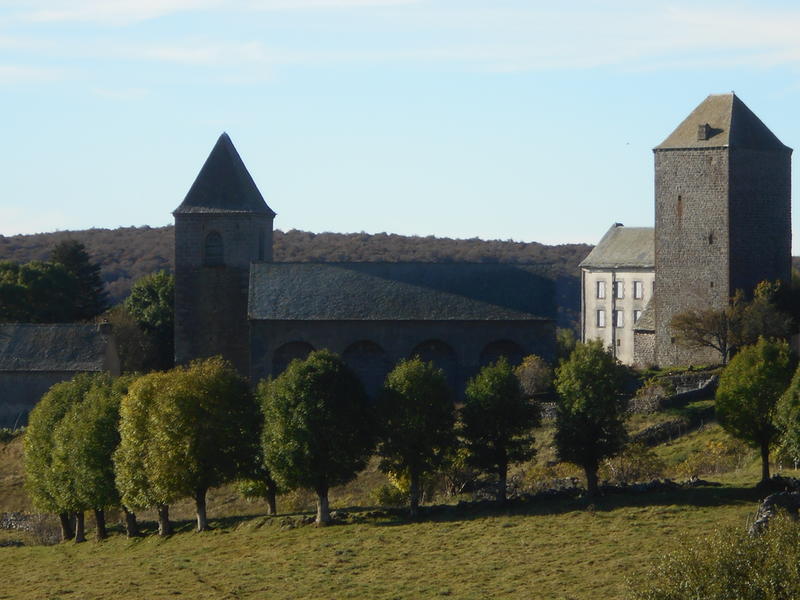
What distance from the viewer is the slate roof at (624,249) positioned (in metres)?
75.8

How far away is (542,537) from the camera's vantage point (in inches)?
1328

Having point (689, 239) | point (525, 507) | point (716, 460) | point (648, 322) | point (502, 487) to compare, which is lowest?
point (525, 507)

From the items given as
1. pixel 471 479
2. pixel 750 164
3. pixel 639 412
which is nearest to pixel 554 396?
pixel 639 412

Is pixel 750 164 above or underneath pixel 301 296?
above

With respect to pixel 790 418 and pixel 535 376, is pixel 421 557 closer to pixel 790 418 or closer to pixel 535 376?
pixel 790 418

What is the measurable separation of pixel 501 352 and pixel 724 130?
512 inches

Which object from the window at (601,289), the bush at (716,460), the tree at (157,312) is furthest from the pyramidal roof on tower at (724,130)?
the tree at (157,312)

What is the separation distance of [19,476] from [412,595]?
26421 mm

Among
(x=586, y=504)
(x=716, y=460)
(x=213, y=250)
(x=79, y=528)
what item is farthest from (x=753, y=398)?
(x=213, y=250)

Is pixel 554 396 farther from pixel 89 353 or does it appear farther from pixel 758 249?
pixel 89 353

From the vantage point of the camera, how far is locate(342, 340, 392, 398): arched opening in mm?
57031

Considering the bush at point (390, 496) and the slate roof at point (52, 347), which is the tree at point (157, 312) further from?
the bush at point (390, 496)

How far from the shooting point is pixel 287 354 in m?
57.1

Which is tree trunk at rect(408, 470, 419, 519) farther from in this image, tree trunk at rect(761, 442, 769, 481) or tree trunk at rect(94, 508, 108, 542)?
tree trunk at rect(94, 508, 108, 542)
